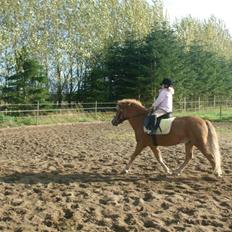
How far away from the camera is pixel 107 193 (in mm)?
7316

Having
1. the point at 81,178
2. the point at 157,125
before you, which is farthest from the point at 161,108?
the point at 81,178

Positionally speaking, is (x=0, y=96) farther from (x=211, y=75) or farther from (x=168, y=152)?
(x=211, y=75)

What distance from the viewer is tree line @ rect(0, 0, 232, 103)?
88.8 feet

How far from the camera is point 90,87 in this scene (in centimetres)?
3381

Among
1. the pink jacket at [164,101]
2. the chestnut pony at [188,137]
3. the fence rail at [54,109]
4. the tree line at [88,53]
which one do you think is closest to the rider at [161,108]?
the pink jacket at [164,101]

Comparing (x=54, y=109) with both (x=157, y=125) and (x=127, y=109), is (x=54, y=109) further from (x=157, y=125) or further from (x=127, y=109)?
(x=157, y=125)

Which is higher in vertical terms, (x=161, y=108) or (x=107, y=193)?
(x=161, y=108)

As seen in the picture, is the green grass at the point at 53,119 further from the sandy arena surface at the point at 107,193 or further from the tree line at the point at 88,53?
the sandy arena surface at the point at 107,193

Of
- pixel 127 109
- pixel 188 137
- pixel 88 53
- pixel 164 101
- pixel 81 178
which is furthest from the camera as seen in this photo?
pixel 88 53

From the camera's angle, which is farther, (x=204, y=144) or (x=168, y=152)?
(x=168, y=152)

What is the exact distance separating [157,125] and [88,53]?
23667 mm

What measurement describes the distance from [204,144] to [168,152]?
3736 mm

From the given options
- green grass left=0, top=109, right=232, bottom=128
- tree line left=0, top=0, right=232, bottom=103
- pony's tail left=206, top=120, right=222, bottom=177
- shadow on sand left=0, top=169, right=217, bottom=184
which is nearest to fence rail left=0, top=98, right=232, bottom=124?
green grass left=0, top=109, right=232, bottom=128

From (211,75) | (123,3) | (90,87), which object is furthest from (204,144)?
(211,75)
